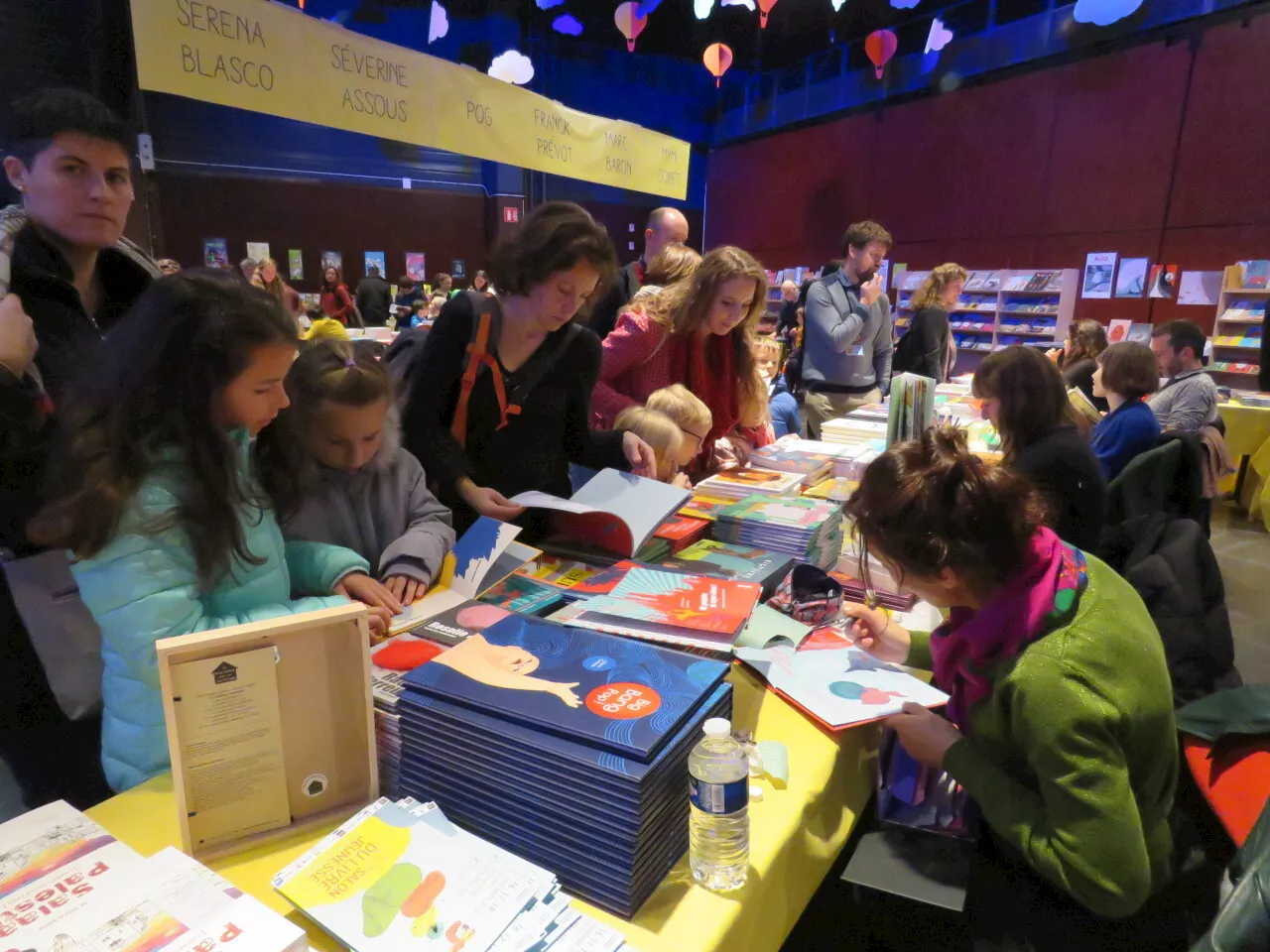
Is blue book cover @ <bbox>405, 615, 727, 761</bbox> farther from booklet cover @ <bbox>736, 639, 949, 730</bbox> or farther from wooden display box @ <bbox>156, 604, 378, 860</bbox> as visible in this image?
booklet cover @ <bbox>736, 639, 949, 730</bbox>

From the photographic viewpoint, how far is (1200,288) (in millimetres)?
7781

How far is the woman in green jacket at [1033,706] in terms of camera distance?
99 cm

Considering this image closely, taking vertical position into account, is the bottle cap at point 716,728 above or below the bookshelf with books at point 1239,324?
below

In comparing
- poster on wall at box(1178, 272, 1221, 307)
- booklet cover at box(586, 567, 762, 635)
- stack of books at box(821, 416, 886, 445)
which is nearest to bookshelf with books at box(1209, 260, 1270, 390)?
poster on wall at box(1178, 272, 1221, 307)

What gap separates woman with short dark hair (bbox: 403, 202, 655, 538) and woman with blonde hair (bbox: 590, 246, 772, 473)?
15.0 inches

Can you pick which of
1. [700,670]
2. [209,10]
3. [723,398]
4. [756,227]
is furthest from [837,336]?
[756,227]

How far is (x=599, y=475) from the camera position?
183 cm

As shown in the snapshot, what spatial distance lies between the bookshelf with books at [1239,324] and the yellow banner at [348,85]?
663 centimetres

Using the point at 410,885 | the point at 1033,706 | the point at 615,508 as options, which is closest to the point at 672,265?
the point at 615,508

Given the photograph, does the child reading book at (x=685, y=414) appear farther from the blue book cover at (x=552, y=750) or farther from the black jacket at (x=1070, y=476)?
the blue book cover at (x=552, y=750)

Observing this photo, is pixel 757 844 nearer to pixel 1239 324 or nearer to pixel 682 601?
pixel 682 601

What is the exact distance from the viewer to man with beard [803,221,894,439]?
13.0ft

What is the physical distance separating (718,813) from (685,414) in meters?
1.48

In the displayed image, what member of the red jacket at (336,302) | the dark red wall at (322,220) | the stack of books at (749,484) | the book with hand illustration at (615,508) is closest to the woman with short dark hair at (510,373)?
the book with hand illustration at (615,508)
